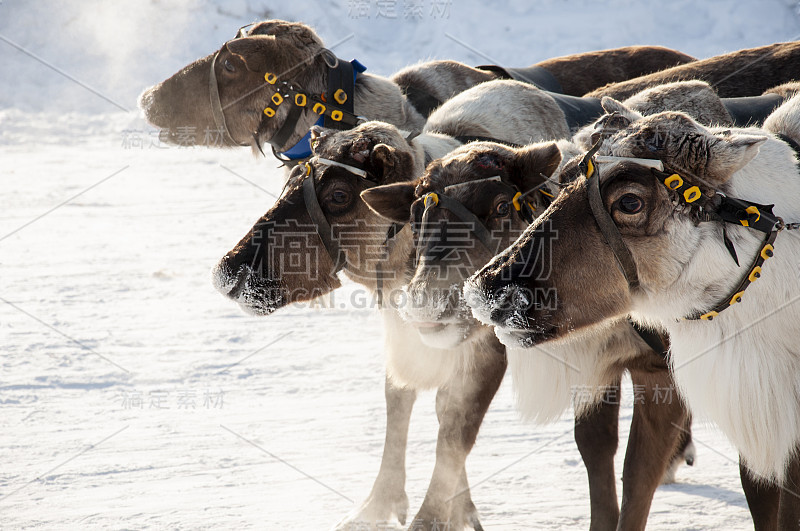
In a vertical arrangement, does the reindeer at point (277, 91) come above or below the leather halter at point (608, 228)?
above

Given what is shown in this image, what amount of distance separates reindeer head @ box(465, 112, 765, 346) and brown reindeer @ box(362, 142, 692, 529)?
453 millimetres

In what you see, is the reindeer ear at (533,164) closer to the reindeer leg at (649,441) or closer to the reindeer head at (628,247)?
the reindeer head at (628,247)

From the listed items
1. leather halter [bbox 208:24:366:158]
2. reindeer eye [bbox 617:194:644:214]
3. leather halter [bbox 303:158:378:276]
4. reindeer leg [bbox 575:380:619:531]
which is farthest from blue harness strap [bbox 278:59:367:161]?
reindeer eye [bbox 617:194:644:214]

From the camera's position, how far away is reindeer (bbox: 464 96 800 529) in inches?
84.8

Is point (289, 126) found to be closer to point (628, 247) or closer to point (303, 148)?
point (303, 148)

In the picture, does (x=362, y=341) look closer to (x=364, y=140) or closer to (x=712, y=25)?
(x=364, y=140)

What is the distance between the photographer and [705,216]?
216 centimetres

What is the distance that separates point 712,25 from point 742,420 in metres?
11.3

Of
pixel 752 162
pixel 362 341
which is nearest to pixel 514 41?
pixel 362 341

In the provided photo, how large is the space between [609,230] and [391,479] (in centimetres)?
203

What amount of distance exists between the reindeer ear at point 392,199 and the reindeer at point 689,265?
67 cm

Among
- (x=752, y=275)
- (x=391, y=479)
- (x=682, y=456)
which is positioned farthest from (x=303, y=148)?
(x=682, y=456)

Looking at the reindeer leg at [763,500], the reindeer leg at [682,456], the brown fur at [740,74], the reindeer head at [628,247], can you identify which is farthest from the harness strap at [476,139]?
the reindeer leg at [682,456]

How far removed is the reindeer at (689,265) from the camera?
2154 mm
